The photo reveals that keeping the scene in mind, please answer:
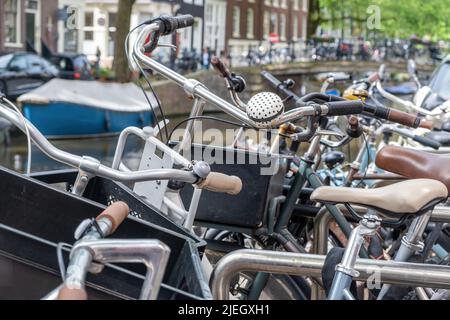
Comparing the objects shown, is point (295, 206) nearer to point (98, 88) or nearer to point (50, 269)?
point (50, 269)

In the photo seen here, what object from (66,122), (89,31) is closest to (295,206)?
(66,122)

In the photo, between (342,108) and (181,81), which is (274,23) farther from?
(342,108)

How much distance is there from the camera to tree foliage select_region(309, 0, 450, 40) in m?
21.9

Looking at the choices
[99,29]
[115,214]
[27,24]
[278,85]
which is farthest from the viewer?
[99,29]

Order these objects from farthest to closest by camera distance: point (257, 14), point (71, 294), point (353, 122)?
point (257, 14)
point (353, 122)
point (71, 294)

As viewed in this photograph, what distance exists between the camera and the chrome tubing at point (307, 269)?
1675 millimetres

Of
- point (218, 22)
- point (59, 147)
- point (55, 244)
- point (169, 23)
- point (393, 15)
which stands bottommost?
point (59, 147)

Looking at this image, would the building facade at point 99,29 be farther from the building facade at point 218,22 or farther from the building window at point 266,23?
the building window at point 266,23

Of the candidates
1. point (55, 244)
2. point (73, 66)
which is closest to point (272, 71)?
point (73, 66)

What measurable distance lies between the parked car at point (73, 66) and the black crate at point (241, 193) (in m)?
14.8

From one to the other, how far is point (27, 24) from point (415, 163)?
21.4 meters

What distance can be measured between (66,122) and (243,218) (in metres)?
11.6

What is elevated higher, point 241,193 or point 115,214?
point 115,214

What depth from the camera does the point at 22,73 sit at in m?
15.1
